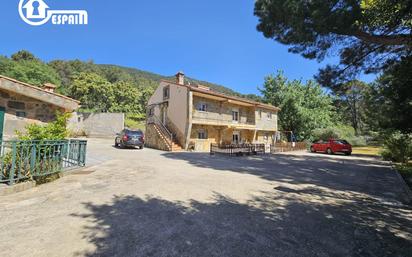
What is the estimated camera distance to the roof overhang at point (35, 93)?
265 inches

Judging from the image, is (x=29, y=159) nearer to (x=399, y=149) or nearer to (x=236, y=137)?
(x=399, y=149)

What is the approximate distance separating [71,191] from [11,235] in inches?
93.4

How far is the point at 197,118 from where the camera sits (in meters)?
21.5

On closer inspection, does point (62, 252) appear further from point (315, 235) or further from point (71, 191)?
point (315, 235)

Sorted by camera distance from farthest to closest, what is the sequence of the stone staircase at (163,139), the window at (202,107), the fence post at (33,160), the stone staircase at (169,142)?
the window at (202,107) < the stone staircase at (163,139) < the stone staircase at (169,142) < the fence post at (33,160)

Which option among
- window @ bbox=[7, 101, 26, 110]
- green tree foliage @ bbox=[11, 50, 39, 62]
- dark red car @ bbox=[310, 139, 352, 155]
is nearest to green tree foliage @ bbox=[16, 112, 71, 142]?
window @ bbox=[7, 101, 26, 110]

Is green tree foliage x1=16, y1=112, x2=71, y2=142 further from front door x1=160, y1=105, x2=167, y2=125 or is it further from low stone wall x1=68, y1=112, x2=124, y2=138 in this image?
low stone wall x1=68, y1=112, x2=124, y2=138

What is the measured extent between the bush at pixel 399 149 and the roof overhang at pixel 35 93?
60.5ft

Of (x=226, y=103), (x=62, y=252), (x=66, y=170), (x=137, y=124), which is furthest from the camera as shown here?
(x=137, y=124)

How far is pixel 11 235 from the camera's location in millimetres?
3146

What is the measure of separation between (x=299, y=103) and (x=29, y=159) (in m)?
33.1

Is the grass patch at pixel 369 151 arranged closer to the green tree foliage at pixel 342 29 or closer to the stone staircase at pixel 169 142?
the green tree foliage at pixel 342 29

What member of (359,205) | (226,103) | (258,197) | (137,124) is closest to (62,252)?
(258,197)

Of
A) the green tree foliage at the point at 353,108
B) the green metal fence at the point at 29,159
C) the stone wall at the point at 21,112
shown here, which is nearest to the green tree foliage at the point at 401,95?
the green metal fence at the point at 29,159
